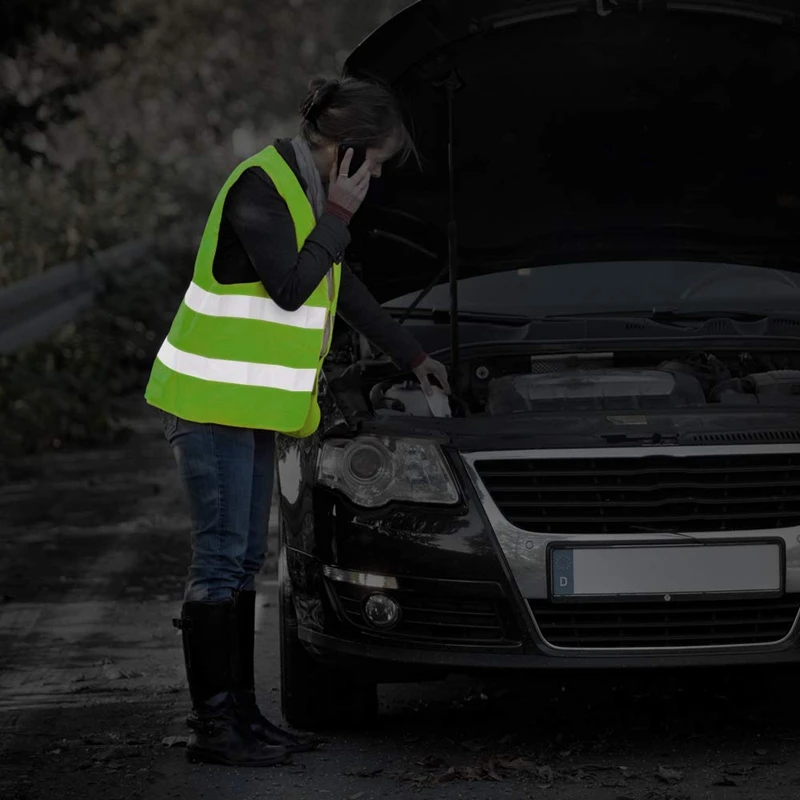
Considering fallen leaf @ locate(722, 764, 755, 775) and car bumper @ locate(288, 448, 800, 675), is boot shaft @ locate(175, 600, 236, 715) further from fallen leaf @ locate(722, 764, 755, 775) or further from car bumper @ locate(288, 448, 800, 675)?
fallen leaf @ locate(722, 764, 755, 775)

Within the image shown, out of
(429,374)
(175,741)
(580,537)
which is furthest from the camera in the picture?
(429,374)

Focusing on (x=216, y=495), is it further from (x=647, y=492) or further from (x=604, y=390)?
(x=604, y=390)

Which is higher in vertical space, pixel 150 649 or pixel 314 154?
pixel 314 154

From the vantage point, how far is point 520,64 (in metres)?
5.88

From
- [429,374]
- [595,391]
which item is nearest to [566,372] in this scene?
[595,391]

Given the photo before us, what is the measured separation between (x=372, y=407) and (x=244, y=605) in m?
0.70

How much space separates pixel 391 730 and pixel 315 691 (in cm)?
25

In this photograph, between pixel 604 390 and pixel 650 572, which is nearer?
pixel 650 572

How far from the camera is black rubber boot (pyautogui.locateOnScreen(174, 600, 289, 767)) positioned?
16.3ft

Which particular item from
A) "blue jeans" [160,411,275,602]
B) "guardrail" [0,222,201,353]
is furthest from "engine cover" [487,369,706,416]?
"guardrail" [0,222,201,353]

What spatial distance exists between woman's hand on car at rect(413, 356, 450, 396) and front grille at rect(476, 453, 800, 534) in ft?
2.20

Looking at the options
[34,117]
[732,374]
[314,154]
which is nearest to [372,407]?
[314,154]

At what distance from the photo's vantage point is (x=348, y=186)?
4.88 m

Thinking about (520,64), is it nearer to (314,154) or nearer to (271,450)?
(314,154)
